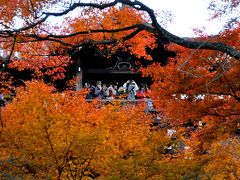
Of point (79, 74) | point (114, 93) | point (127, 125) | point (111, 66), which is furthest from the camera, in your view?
point (111, 66)

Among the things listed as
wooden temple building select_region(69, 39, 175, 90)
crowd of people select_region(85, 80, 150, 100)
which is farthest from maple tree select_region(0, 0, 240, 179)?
wooden temple building select_region(69, 39, 175, 90)

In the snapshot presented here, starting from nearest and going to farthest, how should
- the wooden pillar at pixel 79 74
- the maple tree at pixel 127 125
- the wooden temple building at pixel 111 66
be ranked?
the maple tree at pixel 127 125, the wooden pillar at pixel 79 74, the wooden temple building at pixel 111 66

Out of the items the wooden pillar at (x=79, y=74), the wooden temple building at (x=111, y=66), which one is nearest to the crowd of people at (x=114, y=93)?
the wooden pillar at (x=79, y=74)

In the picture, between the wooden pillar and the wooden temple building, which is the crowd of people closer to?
the wooden pillar

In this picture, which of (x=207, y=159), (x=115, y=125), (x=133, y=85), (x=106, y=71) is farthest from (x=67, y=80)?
(x=207, y=159)

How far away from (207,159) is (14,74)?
537 inches

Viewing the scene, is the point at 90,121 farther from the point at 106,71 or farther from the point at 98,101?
the point at 106,71

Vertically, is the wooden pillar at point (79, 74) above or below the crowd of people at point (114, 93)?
above

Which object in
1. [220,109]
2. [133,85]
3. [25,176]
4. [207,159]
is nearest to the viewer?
[25,176]

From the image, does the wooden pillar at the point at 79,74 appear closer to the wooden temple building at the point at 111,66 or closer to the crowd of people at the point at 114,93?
A: the wooden temple building at the point at 111,66

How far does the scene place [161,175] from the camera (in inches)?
372

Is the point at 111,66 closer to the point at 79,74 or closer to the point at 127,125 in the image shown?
the point at 79,74

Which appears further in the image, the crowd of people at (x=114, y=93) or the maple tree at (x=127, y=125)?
the crowd of people at (x=114, y=93)

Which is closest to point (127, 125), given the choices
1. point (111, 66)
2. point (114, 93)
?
point (114, 93)
